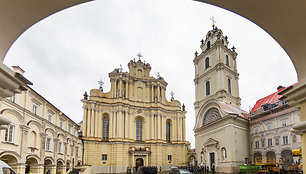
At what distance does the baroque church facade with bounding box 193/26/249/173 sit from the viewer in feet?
101

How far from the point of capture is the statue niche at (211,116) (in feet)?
113

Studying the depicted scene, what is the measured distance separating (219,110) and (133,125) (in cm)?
1812

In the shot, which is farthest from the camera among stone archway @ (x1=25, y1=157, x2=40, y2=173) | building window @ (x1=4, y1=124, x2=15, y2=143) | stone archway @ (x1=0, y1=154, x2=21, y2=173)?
stone archway @ (x1=25, y1=157, x2=40, y2=173)

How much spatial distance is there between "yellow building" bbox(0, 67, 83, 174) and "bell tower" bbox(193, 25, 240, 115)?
2498 cm

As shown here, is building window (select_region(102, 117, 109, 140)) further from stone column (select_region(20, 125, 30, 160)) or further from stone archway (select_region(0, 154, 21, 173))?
stone archway (select_region(0, 154, 21, 173))

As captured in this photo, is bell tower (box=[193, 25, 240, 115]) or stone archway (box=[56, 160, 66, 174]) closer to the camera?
stone archway (box=[56, 160, 66, 174])

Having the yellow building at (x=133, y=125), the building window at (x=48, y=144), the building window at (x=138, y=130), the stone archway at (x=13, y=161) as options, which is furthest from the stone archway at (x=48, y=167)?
the building window at (x=138, y=130)

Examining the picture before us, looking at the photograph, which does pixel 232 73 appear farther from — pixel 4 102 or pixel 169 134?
pixel 4 102

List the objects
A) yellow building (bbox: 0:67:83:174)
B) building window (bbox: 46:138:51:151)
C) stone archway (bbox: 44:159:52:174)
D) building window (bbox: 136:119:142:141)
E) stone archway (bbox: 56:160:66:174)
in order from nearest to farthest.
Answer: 1. yellow building (bbox: 0:67:83:174)
2. building window (bbox: 46:138:51:151)
3. stone archway (bbox: 44:159:52:174)
4. stone archway (bbox: 56:160:66:174)
5. building window (bbox: 136:119:142:141)

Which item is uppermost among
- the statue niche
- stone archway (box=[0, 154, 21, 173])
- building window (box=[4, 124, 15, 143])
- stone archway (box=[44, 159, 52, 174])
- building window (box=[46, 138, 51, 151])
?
the statue niche

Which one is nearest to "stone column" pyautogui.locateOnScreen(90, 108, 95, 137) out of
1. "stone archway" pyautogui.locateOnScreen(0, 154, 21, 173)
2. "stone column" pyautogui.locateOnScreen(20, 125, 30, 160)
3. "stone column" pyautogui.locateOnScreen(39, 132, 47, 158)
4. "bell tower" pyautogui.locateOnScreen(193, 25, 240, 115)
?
"stone column" pyautogui.locateOnScreen(39, 132, 47, 158)

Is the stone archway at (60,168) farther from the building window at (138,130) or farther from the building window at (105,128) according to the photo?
the building window at (138,130)

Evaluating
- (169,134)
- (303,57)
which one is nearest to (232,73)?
(169,134)

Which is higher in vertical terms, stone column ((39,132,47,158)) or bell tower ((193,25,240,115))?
bell tower ((193,25,240,115))
